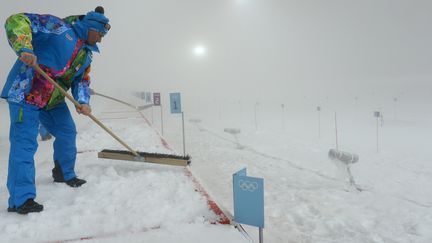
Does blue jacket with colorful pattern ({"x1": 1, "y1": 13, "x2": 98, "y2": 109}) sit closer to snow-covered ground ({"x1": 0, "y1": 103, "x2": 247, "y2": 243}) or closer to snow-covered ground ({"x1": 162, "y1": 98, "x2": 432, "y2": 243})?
snow-covered ground ({"x1": 0, "y1": 103, "x2": 247, "y2": 243})

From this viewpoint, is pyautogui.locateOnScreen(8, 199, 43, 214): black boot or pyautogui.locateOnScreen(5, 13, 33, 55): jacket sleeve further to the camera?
pyautogui.locateOnScreen(8, 199, 43, 214): black boot

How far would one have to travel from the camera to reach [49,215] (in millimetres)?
2225

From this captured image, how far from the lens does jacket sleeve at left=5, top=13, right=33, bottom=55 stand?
1.98m

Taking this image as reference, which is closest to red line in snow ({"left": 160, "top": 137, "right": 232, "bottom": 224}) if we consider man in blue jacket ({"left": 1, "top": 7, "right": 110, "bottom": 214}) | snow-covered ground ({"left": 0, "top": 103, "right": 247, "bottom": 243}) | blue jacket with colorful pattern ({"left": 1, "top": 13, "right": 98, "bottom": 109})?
snow-covered ground ({"left": 0, "top": 103, "right": 247, "bottom": 243})

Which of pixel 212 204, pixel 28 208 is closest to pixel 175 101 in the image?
pixel 212 204

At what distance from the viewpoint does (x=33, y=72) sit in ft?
7.59

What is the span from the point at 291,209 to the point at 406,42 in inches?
1057

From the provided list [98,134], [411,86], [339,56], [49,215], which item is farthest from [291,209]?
[339,56]

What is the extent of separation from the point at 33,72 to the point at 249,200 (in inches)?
73.1

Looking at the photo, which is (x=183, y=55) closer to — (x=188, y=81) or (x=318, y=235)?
(x=188, y=81)

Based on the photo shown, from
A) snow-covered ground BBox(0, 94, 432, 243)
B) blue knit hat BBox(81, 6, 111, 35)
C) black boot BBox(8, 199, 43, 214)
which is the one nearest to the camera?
snow-covered ground BBox(0, 94, 432, 243)

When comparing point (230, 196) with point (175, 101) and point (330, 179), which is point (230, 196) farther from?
point (175, 101)

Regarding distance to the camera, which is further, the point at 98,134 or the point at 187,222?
the point at 98,134

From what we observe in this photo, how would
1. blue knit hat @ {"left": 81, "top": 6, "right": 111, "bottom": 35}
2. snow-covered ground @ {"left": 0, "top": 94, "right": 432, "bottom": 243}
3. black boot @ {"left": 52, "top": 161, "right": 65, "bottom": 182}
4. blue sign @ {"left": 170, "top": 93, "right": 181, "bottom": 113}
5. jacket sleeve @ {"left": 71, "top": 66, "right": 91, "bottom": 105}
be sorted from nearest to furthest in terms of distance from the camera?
1. snow-covered ground @ {"left": 0, "top": 94, "right": 432, "bottom": 243}
2. blue knit hat @ {"left": 81, "top": 6, "right": 111, "bottom": 35}
3. jacket sleeve @ {"left": 71, "top": 66, "right": 91, "bottom": 105}
4. black boot @ {"left": 52, "top": 161, "right": 65, "bottom": 182}
5. blue sign @ {"left": 170, "top": 93, "right": 181, "bottom": 113}
